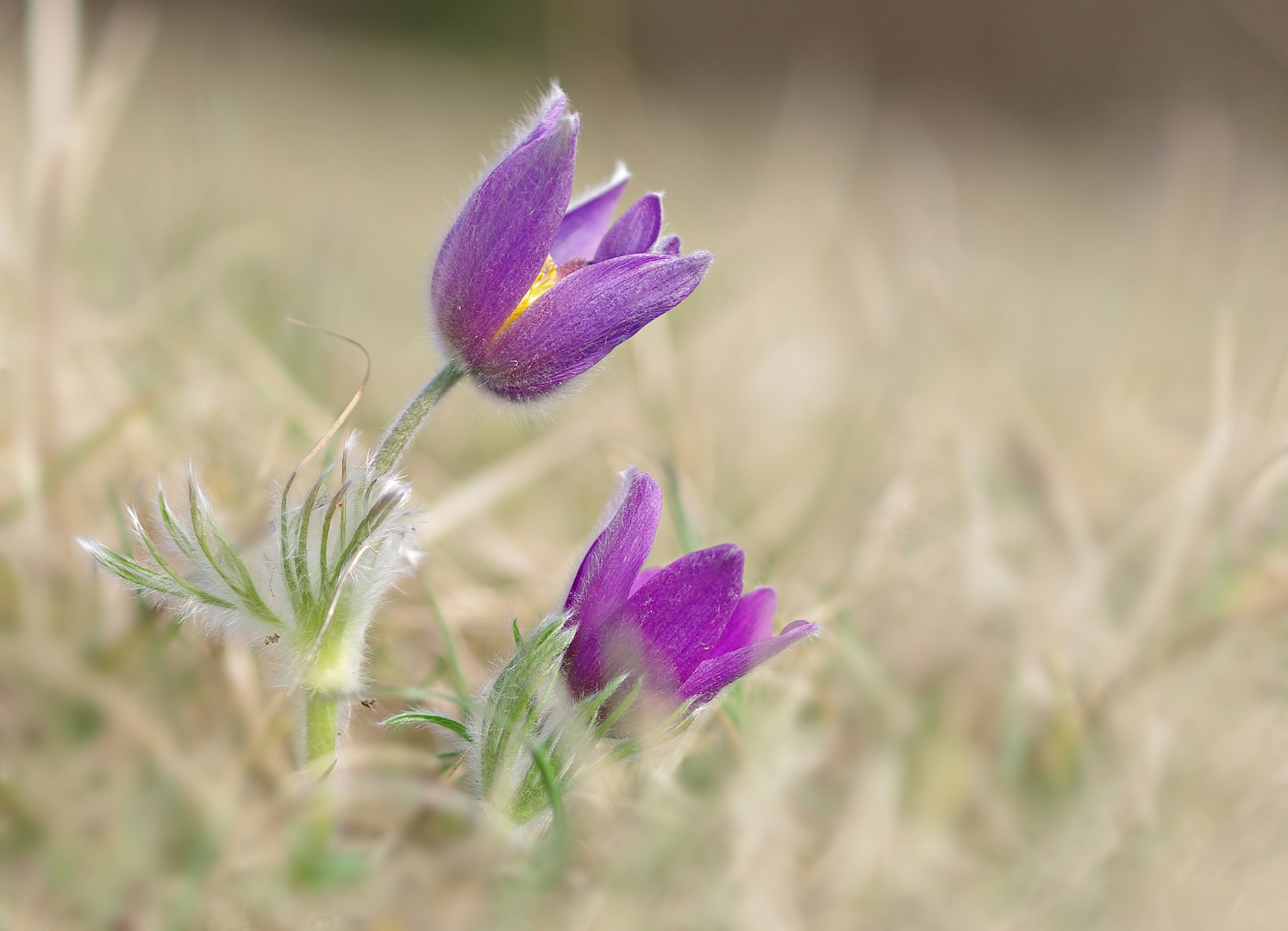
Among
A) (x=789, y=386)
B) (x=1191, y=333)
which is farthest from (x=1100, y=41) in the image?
(x=789, y=386)

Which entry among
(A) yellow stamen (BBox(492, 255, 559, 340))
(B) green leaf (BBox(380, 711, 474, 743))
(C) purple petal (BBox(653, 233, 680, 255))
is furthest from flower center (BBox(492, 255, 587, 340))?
(B) green leaf (BBox(380, 711, 474, 743))

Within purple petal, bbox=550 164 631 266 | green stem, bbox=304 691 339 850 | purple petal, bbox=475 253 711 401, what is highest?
purple petal, bbox=550 164 631 266

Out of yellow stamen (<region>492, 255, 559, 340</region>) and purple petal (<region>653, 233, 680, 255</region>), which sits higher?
purple petal (<region>653, 233, 680, 255</region>)

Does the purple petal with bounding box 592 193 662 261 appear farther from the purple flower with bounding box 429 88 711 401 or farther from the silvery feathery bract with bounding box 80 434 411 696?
the silvery feathery bract with bounding box 80 434 411 696

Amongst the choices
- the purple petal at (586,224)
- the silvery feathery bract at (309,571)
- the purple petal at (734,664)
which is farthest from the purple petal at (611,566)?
the purple petal at (586,224)

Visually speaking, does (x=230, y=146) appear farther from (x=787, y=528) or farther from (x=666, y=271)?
(x=666, y=271)

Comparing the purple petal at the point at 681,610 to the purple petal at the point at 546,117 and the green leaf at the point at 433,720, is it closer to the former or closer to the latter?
the green leaf at the point at 433,720

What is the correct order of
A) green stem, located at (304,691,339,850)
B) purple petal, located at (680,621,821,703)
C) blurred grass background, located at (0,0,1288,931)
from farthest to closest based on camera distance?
blurred grass background, located at (0,0,1288,931)
green stem, located at (304,691,339,850)
purple petal, located at (680,621,821,703)
